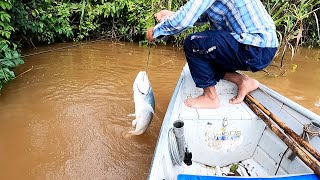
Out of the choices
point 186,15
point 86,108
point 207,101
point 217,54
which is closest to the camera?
point 186,15

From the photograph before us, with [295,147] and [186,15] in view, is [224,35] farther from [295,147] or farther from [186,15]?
[295,147]

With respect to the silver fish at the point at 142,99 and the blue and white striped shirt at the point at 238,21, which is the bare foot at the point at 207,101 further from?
the blue and white striped shirt at the point at 238,21

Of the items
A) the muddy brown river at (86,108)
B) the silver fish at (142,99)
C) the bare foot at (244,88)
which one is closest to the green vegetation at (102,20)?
the muddy brown river at (86,108)

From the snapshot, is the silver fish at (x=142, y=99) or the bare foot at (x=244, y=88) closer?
the silver fish at (x=142, y=99)

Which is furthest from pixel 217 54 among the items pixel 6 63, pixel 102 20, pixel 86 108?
pixel 102 20

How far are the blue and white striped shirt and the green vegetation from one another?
9.84ft

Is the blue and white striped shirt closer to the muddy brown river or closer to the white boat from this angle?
the white boat

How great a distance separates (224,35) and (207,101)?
679 millimetres

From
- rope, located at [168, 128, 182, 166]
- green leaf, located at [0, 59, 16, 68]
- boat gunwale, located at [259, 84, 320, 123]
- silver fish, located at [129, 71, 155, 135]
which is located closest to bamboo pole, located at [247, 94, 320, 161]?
boat gunwale, located at [259, 84, 320, 123]

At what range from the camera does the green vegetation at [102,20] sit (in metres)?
5.49

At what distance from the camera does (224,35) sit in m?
2.62

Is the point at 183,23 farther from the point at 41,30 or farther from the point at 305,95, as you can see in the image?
the point at 41,30

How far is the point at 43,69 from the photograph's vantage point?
5.21 meters

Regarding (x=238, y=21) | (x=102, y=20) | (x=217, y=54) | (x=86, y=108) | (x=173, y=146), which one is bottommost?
(x=86, y=108)
